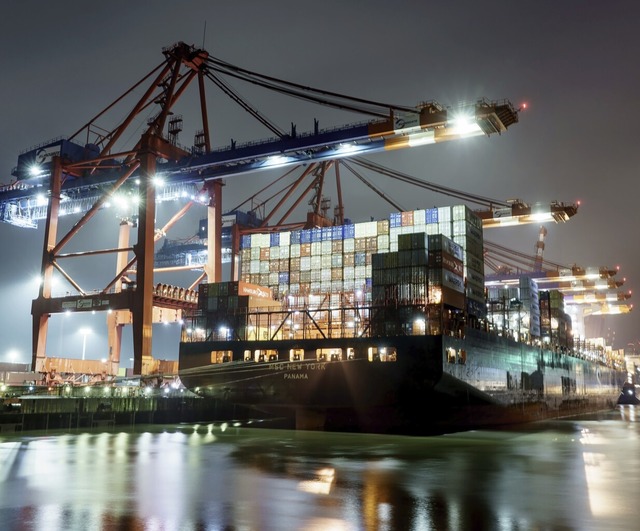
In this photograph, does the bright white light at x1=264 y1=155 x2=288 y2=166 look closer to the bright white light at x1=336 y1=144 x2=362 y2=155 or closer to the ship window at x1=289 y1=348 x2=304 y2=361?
the bright white light at x1=336 y1=144 x2=362 y2=155

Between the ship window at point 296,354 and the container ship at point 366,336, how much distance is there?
0.18ft

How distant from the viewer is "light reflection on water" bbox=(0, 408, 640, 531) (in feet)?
36.8

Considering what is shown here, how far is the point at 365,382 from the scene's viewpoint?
98.3 feet

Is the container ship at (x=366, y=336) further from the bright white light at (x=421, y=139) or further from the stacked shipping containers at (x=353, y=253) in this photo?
the bright white light at (x=421, y=139)

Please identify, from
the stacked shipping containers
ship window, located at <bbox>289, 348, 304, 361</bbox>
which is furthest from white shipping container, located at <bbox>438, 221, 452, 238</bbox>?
ship window, located at <bbox>289, 348, 304, 361</bbox>

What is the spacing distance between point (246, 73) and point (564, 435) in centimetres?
3205

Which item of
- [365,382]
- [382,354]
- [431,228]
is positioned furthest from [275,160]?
[365,382]

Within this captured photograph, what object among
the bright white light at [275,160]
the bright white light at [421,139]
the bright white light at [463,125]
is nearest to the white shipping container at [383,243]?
the bright white light at [421,139]

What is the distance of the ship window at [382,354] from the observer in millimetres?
29938

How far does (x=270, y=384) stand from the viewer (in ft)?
104

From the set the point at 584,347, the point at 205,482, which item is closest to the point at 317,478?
the point at 205,482

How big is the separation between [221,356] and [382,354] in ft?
30.1

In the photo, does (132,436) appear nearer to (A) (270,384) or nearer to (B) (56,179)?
(A) (270,384)

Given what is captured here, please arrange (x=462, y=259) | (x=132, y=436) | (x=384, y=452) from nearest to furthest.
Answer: (x=384, y=452), (x=132, y=436), (x=462, y=259)
